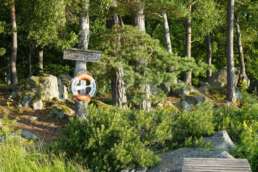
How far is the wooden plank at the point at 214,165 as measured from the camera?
21.0 feet

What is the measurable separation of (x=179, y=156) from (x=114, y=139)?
3.18 ft

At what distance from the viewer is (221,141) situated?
31.2ft

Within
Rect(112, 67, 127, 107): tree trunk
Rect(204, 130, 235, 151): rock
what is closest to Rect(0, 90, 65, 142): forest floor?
Rect(112, 67, 127, 107): tree trunk

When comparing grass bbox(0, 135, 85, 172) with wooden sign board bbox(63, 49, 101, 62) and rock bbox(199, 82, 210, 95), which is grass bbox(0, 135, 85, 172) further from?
rock bbox(199, 82, 210, 95)

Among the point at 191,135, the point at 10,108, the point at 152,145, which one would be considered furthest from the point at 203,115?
the point at 10,108

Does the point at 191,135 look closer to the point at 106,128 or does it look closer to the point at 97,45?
the point at 106,128

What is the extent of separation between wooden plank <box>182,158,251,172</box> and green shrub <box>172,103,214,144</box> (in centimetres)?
305

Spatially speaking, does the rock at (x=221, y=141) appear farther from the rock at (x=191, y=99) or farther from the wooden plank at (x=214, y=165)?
the rock at (x=191, y=99)

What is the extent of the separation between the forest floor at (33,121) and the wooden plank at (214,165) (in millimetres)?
9883

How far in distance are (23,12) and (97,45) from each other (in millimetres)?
7102

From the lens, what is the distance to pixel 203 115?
1016 cm

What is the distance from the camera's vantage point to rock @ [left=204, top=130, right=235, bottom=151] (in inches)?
369

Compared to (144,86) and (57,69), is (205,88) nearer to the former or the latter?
(57,69)

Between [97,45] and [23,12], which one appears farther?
[23,12]
